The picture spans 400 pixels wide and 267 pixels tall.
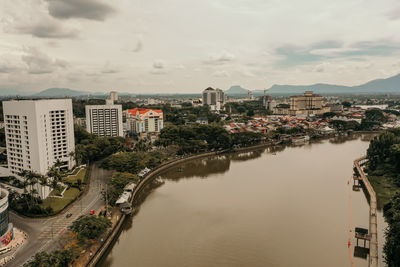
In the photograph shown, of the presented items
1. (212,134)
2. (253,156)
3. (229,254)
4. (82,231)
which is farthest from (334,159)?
(82,231)

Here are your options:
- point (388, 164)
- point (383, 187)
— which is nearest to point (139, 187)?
point (383, 187)

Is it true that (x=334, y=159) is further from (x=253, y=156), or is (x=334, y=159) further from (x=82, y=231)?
(x=82, y=231)

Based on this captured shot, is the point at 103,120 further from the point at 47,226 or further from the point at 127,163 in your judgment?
the point at 47,226

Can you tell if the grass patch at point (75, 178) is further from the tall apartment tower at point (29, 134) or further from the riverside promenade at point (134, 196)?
the riverside promenade at point (134, 196)

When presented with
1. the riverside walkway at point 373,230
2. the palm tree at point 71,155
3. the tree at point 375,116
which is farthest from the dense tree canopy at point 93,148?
the tree at point 375,116

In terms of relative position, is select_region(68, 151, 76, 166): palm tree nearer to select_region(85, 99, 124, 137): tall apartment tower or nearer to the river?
the river
